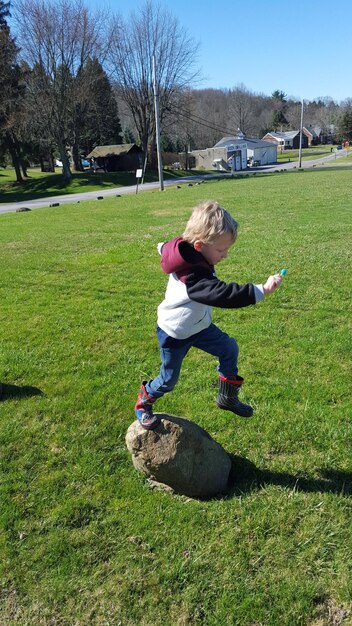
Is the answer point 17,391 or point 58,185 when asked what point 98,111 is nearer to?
point 58,185

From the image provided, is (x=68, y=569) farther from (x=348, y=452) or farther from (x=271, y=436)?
(x=348, y=452)

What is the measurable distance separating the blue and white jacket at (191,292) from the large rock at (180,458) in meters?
0.82

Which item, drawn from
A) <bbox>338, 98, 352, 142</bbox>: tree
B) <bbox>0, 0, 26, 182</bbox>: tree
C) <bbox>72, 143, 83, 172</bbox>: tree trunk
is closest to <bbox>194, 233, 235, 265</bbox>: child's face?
<bbox>0, 0, 26, 182</bbox>: tree

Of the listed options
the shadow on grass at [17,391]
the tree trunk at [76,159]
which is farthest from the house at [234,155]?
the shadow on grass at [17,391]

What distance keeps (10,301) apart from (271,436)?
220 inches

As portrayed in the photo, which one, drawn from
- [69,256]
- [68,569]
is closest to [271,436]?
[68,569]

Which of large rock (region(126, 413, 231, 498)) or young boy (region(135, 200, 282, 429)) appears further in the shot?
large rock (region(126, 413, 231, 498))

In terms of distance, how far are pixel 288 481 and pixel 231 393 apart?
79cm

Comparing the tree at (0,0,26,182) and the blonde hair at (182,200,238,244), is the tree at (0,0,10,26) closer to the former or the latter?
the tree at (0,0,26,182)

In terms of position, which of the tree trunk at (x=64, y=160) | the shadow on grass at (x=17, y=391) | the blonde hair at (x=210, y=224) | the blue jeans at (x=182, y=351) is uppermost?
the tree trunk at (x=64, y=160)

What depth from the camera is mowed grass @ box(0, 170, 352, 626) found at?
2.75 m

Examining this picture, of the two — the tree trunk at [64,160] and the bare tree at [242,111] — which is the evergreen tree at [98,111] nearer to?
the tree trunk at [64,160]

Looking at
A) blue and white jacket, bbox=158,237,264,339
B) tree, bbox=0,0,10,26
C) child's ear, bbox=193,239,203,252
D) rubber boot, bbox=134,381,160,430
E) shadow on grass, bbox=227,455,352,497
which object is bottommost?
shadow on grass, bbox=227,455,352,497

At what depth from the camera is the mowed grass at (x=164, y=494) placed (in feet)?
9.01
